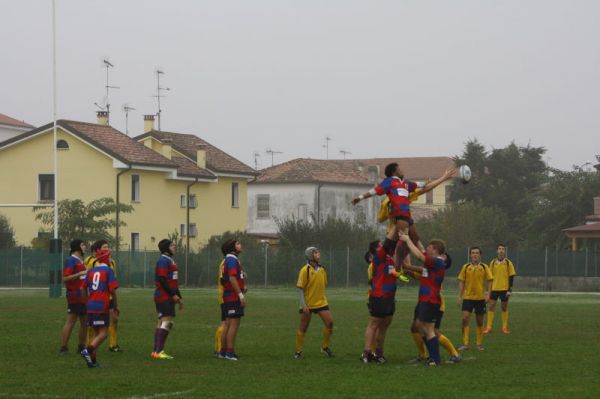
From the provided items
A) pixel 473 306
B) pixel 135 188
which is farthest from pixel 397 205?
pixel 135 188

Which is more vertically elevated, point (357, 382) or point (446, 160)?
point (446, 160)

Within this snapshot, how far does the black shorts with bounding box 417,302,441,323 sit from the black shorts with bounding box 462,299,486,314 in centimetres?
456

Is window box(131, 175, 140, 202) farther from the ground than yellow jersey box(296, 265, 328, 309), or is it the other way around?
window box(131, 175, 140, 202)

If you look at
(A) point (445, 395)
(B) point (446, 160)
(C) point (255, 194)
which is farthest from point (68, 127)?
(B) point (446, 160)

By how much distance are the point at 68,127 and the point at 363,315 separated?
4185 centimetres

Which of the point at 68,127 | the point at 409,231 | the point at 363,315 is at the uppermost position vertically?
the point at 68,127

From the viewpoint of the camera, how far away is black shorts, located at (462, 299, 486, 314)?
22516 millimetres

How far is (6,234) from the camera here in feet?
228

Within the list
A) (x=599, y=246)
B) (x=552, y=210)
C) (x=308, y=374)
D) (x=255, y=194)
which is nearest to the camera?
(x=308, y=374)

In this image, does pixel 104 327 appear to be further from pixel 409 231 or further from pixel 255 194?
pixel 255 194

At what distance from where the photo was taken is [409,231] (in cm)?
1877

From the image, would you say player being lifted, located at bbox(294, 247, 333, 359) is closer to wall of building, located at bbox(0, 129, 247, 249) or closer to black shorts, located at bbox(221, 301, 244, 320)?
black shorts, located at bbox(221, 301, 244, 320)

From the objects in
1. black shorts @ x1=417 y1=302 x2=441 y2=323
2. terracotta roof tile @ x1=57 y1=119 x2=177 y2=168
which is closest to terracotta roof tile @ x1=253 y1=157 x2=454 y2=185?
terracotta roof tile @ x1=57 y1=119 x2=177 y2=168

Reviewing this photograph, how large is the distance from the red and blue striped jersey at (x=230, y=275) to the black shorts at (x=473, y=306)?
5.11 meters
